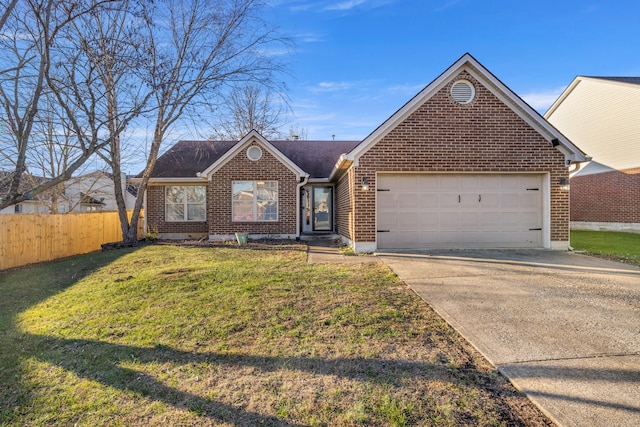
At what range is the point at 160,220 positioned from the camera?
14.2m

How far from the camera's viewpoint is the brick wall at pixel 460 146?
9.16m

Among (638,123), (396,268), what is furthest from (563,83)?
(396,268)

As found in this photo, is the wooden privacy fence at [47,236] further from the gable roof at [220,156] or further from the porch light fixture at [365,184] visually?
the porch light fixture at [365,184]

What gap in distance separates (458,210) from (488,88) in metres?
3.51

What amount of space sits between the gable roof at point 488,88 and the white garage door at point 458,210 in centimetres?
108

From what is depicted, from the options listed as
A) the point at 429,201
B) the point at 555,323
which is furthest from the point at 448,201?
the point at 555,323

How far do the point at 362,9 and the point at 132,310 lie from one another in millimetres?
10163

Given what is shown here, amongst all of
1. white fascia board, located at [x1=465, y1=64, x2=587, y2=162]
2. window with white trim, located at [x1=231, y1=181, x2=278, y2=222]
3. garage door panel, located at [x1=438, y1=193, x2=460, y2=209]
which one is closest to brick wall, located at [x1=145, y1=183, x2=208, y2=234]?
window with white trim, located at [x1=231, y1=181, x2=278, y2=222]

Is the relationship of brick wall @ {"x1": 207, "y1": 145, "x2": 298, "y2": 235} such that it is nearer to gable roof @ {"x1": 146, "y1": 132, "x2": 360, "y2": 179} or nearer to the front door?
gable roof @ {"x1": 146, "y1": 132, "x2": 360, "y2": 179}

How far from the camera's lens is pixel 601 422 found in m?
2.16

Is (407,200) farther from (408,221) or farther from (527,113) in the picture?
(527,113)

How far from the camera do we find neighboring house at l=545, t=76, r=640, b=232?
1591cm

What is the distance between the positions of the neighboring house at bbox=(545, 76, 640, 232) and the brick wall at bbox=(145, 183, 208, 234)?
65.7 ft

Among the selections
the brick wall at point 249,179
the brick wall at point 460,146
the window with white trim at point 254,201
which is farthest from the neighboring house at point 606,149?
the window with white trim at point 254,201
